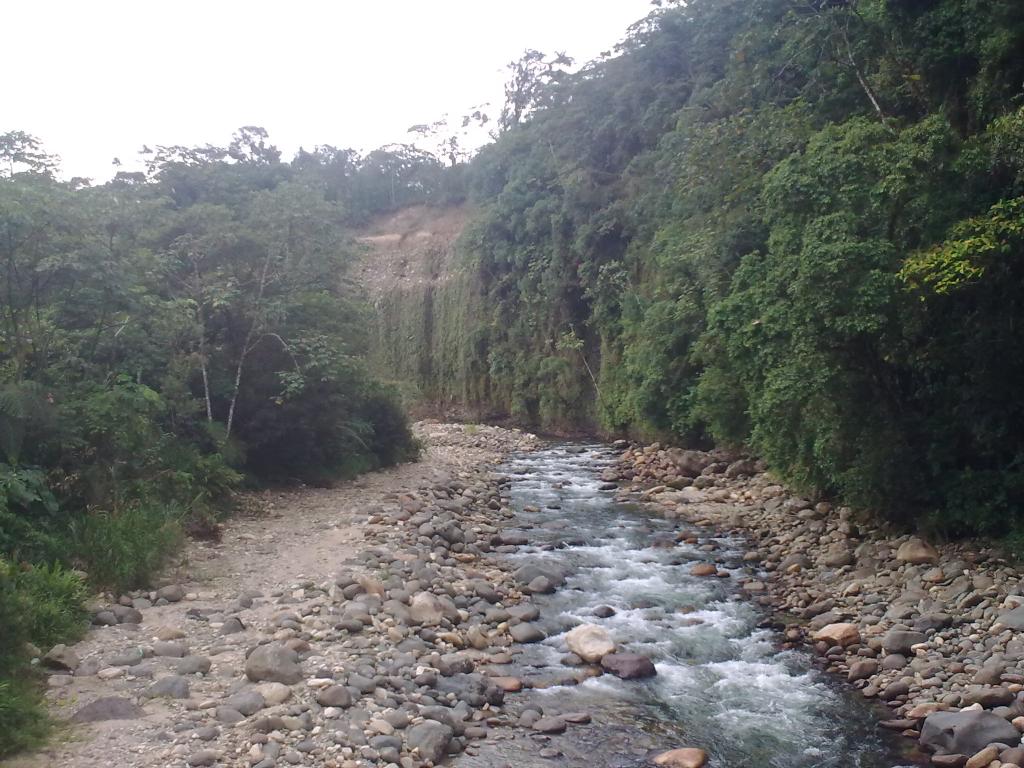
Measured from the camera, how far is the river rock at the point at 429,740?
5848mm

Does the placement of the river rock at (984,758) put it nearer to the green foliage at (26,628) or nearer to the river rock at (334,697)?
the river rock at (334,697)

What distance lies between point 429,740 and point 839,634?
4.72 metres

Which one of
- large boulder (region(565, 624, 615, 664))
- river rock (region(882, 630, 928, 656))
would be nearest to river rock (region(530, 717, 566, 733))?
large boulder (region(565, 624, 615, 664))

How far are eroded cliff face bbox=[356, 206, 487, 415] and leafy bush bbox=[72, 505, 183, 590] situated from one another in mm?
24717

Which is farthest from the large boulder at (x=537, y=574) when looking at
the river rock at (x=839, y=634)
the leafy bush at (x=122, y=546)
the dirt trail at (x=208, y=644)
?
the leafy bush at (x=122, y=546)

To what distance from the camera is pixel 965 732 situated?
6035 millimetres

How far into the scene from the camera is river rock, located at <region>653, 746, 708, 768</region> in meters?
6.01

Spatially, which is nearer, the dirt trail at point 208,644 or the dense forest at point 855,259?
the dirt trail at point 208,644

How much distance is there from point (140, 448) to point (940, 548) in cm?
1029

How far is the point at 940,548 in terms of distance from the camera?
31.2 ft

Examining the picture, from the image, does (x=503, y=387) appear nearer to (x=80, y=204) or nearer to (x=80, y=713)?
(x=80, y=204)

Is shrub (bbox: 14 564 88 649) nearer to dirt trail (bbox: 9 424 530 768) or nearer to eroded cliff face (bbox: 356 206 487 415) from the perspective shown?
dirt trail (bbox: 9 424 530 768)

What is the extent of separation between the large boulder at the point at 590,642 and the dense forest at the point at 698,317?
412cm

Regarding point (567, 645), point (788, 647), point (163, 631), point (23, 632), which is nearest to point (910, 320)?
point (788, 647)
